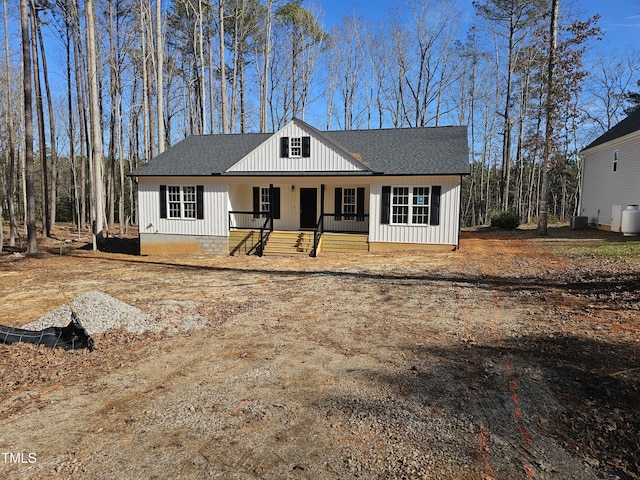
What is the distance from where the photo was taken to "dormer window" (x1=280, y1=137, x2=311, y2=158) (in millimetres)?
15453

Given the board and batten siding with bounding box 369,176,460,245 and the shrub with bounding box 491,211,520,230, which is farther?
the shrub with bounding box 491,211,520,230

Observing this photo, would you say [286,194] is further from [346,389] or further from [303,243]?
[346,389]

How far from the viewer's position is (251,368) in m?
4.63

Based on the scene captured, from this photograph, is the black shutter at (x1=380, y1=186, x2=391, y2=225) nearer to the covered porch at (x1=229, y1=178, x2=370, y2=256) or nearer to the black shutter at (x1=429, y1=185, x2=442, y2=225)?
the covered porch at (x1=229, y1=178, x2=370, y2=256)

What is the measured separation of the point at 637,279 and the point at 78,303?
35.8ft

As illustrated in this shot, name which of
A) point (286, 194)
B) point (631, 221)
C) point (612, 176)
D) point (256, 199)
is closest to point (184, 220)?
point (256, 199)

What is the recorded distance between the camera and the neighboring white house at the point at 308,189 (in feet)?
47.8

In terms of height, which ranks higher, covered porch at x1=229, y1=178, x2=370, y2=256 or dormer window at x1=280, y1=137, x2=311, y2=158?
dormer window at x1=280, y1=137, x2=311, y2=158

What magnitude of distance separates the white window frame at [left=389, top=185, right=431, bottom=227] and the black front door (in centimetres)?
399

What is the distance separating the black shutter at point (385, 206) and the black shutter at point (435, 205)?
1589mm

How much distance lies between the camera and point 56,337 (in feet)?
17.6

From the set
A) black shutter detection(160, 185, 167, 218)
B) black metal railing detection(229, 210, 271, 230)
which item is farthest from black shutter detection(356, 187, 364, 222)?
black shutter detection(160, 185, 167, 218)

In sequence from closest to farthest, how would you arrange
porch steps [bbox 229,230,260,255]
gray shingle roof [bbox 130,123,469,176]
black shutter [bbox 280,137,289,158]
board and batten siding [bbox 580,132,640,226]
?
1. gray shingle roof [bbox 130,123,469,176]
2. black shutter [bbox 280,137,289,158]
3. board and batten siding [bbox 580,132,640,226]
4. porch steps [bbox 229,230,260,255]

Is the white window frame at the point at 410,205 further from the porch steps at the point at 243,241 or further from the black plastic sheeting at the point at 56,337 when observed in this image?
the black plastic sheeting at the point at 56,337
